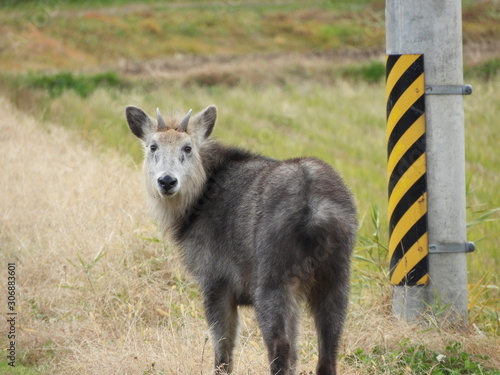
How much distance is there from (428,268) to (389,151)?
929mm

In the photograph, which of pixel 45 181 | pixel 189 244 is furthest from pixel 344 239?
pixel 45 181

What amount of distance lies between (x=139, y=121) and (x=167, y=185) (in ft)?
2.78

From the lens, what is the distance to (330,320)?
461 cm

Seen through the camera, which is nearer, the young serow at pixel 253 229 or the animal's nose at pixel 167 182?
the young serow at pixel 253 229

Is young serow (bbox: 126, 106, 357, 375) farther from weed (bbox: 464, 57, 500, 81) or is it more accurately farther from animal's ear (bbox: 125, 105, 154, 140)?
weed (bbox: 464, 57, 500, 81)

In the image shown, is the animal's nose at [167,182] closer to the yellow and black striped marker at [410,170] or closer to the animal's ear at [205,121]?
the animal's ear at [205,121]

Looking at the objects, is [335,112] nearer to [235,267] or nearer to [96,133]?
[96,133]

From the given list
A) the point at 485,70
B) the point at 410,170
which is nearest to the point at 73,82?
the point at 485,70

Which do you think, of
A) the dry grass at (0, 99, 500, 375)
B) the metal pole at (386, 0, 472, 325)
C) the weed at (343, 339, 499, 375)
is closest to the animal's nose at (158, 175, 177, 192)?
the dry grass at (0, 99, 500, 375)

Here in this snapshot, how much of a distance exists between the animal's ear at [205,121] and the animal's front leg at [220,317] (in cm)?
124

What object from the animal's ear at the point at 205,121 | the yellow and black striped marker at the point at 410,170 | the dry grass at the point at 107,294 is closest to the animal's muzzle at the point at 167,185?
the animal's ear at the point at 205,121

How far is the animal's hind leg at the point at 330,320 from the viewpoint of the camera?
455 centimetres

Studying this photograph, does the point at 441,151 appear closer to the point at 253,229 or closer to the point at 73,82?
the point at 253,229

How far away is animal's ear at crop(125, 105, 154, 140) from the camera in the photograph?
5.77 meters
